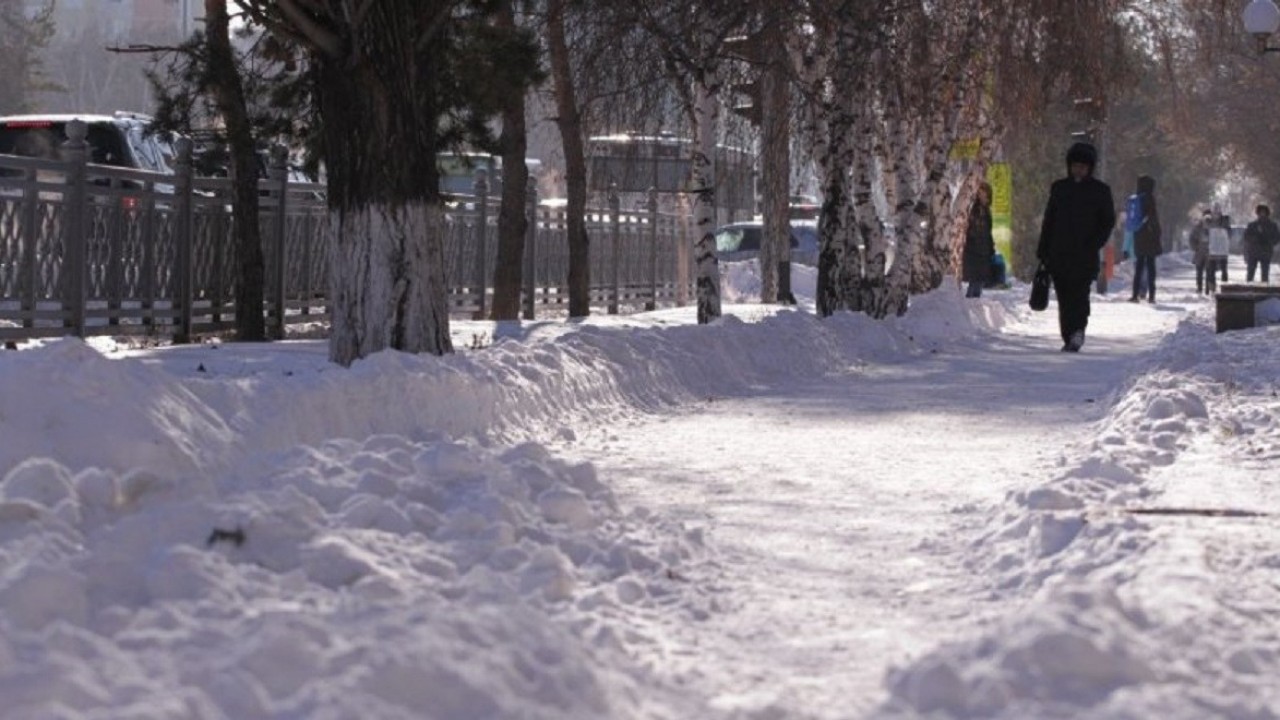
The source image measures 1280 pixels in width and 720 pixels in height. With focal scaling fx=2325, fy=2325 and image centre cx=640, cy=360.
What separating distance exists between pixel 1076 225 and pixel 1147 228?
63.1 ft

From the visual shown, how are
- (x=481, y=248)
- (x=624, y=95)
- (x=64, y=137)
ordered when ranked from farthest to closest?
(x=481, y=248), (x=624, y=95), (x=64, y=137)

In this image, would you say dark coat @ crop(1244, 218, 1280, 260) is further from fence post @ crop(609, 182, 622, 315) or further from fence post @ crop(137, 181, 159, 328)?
fence post @ crop(137, 181, 159, 328)

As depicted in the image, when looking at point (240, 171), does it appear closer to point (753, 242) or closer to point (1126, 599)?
point (1126, 599)

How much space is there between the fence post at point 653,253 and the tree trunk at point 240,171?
1635 centimetres

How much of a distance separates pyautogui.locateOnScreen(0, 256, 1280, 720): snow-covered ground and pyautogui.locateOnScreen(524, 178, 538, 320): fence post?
56.7 feet

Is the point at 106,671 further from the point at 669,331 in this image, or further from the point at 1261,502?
the point at 669,331

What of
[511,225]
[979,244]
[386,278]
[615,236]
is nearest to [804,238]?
[979,244]

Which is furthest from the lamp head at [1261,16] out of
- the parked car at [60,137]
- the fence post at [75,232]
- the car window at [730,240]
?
the car window at [730,240]

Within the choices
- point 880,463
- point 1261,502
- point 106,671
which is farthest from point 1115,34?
point 106,671

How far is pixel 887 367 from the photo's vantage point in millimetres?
20359

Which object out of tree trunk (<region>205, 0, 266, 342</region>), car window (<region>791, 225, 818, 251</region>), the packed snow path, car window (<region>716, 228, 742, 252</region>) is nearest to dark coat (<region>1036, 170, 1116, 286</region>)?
the packed snow path

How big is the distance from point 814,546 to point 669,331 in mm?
9728

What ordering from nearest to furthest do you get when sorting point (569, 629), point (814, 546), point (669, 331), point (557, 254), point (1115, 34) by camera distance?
1. point (569, 629)
2. point (814, 546)
3. point (669, 331)
4. point (1115, 34)
5. point (557, 254)

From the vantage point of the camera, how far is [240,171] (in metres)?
20.8
